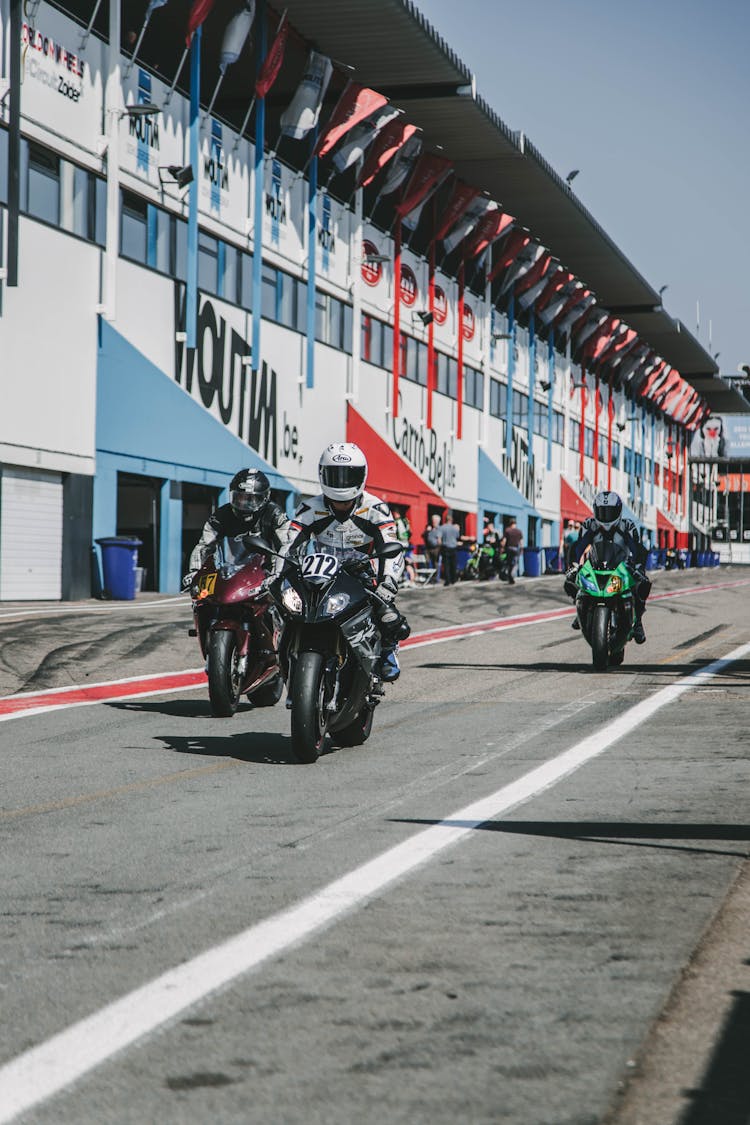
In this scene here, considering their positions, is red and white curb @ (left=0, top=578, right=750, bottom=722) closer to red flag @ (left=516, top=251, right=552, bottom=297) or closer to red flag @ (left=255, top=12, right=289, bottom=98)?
red flag @ (left=255, top=12, right=289, bottom=98)

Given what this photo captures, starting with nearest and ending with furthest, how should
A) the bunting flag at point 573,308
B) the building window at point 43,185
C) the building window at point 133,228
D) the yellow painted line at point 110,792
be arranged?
the yellow painted line at point 110,792 → the building window at point 43,185 → the building window at point 133,228 → the bunting flag at point 573,308

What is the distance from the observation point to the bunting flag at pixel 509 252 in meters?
51.9

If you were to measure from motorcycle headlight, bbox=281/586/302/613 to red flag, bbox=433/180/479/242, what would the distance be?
39.4 metres

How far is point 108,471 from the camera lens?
28203mm

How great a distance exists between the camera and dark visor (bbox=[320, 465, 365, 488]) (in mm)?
8750

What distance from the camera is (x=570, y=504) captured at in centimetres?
6481

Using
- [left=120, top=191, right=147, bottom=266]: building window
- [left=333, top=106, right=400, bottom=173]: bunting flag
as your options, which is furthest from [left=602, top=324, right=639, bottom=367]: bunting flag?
[left=120, top=191, right=147, bottom=266]: building window

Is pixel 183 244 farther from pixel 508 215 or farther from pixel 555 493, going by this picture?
pixel 555 493

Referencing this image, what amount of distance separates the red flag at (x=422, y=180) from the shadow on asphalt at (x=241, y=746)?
3487 centimetres

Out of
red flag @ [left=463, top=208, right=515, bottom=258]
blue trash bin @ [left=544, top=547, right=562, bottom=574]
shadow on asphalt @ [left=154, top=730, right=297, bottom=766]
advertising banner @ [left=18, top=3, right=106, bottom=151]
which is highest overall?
red flag @ [left=463, top=208, right=515, bottom=258]

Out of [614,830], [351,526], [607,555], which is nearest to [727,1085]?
[614,830]

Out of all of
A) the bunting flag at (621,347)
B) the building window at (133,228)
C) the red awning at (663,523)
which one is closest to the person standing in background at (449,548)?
the building window at (133,228)

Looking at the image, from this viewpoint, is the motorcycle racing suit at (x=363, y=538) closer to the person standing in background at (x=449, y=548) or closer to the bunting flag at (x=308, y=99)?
the person standing in background at (x=449, y=548)

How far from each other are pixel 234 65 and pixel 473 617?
55.6 feet
